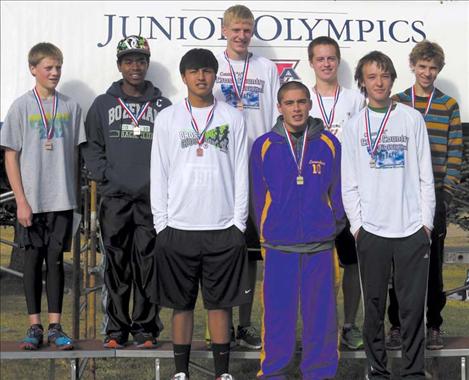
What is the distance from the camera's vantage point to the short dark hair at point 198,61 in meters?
5.19

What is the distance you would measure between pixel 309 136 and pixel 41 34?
2256 mm

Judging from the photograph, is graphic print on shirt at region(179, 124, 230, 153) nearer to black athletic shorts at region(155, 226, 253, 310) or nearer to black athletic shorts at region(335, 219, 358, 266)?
black athletic shorts at region(155, 226, 253, 310)

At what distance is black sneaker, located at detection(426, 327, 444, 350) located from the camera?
576 centimetres

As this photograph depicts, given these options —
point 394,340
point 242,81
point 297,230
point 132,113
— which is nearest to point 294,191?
point 297,230

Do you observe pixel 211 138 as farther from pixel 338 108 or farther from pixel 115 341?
pixel 115 341

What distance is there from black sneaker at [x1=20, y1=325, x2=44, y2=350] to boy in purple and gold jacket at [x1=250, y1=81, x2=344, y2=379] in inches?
56.8

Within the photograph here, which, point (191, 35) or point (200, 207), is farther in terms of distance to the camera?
point (191, 35)

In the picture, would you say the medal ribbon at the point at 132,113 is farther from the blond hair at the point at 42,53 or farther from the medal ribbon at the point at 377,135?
the medal ribbon at the point at 377,135

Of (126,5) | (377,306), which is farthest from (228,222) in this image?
(126,5)

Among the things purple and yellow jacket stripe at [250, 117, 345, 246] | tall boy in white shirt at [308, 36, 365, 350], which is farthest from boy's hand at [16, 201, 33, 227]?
tall boy in white shirt at [308, 36, 365, 350]

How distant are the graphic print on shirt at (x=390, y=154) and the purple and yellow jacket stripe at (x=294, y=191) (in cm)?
27

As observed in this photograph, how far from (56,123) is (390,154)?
214 cm

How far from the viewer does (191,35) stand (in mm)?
6340

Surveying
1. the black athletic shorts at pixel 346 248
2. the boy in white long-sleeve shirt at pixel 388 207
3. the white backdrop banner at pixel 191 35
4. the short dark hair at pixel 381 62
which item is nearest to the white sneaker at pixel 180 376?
the boy in white long-sleeve shirt at pixel 388 207
